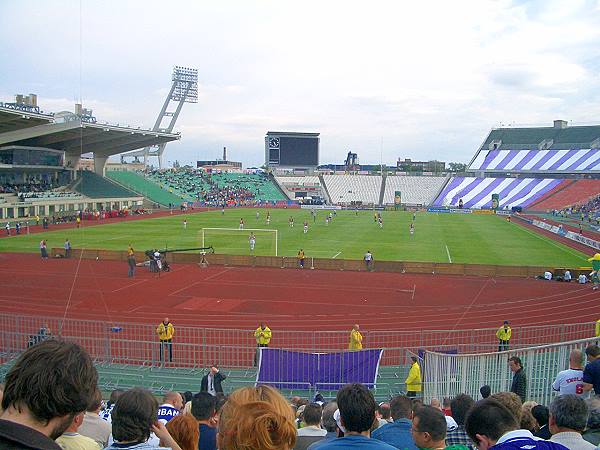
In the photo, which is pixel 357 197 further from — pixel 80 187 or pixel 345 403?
pixel 345 403

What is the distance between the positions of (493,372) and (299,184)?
103m

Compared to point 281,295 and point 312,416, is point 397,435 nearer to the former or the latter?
point 312,416

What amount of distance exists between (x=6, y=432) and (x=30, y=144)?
73449 mm

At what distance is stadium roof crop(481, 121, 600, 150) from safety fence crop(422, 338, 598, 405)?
4075 inches

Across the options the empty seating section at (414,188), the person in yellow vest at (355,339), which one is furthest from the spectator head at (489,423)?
the empty seating section at (414,188)

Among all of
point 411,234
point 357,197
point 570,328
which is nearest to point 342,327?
point 570,328

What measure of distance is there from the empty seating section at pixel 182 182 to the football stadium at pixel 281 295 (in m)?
5.58

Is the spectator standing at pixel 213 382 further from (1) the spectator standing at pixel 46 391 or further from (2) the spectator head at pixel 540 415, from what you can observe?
(1) the spectator standing at pixel 46 391

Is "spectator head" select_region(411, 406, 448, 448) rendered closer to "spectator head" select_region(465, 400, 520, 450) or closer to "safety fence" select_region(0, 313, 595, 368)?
"spectator head" select_region(465, 400, 520, 450)

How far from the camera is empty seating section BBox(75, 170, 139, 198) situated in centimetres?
7269

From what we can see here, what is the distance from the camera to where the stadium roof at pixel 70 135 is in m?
54.0

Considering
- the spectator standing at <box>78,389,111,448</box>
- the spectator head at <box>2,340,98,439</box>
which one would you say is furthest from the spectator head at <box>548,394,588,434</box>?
the spectator standing at <box>78,389,111,448</box>

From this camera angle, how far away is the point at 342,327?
19984 millimetres

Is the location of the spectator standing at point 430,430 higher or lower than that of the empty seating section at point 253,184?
lower
